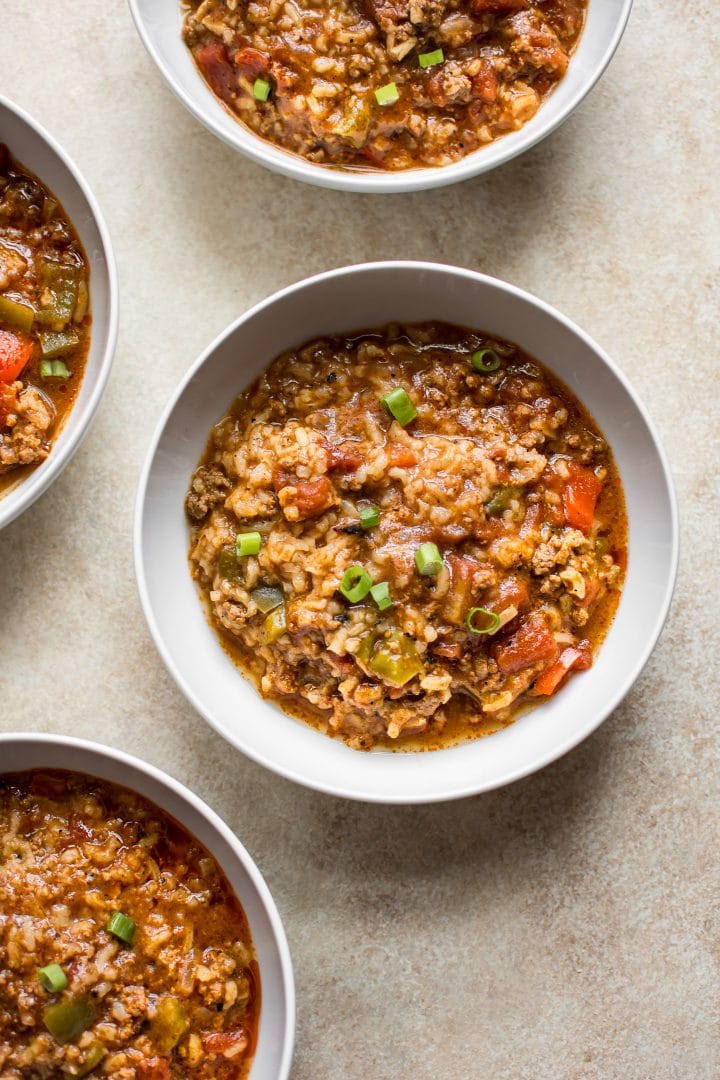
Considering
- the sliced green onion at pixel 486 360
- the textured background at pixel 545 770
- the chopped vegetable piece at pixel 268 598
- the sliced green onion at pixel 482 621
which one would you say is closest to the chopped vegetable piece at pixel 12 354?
the textured background at pixel 545 770

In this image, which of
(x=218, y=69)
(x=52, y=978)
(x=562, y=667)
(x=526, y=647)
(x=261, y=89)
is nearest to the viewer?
(x=52, y=978)

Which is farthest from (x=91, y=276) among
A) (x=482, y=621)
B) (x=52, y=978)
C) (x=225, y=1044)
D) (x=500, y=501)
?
(x=225, y=1044)

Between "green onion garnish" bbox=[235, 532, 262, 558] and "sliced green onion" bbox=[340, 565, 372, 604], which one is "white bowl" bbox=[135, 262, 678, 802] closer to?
"green onion garnish" bbox=[235, 532, 262, 558]

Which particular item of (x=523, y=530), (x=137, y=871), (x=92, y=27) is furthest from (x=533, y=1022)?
(x=92, y=27)

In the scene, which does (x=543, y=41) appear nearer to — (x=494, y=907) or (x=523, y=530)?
(x=523, y=530)

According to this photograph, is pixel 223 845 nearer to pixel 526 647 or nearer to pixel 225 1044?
pixel 225 1044

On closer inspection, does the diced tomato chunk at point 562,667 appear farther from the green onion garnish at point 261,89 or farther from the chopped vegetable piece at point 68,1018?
the green onion garnish at point 261,89
